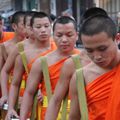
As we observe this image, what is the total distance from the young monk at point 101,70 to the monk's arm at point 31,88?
1.34 metres

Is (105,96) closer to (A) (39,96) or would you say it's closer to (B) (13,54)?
(A) (39,96)

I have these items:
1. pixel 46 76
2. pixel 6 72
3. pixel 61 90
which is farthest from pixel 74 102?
pixel 6 72

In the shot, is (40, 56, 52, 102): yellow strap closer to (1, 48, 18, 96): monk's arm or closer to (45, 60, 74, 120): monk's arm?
(45, 60, 74, 120): monk's arm

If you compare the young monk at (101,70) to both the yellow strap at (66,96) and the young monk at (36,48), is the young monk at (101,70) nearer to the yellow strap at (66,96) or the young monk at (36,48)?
the yellow strap at (66,96)

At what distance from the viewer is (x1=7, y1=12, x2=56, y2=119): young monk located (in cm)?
494

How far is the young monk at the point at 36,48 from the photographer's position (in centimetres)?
494

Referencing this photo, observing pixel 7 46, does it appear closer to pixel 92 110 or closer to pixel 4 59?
pixel 4 59

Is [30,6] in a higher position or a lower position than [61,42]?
lower

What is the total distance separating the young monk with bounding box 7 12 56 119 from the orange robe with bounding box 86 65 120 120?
79.3 inches

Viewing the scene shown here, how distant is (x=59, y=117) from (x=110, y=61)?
1.39 meters

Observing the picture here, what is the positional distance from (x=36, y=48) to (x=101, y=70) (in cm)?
236

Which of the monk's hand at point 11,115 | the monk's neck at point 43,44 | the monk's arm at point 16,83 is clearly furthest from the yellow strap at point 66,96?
the monk's neck at point 43,44

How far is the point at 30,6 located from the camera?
101 ft

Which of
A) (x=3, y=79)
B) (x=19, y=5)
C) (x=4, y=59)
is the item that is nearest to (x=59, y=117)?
(x=3, y=79)
